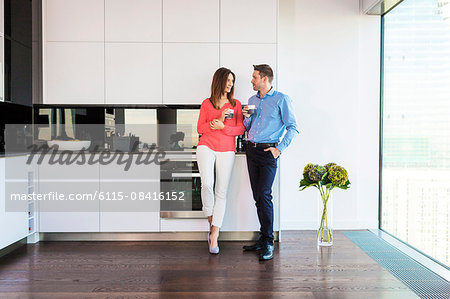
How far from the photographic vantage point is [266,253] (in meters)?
2.80

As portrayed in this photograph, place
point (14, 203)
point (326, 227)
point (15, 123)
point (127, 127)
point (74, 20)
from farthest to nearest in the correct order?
point (127, 127) → point (15, 123) → point (74, 20) → point (326, 227) → point (14, 203)

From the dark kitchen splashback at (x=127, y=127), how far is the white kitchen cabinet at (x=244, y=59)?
0.60 meters

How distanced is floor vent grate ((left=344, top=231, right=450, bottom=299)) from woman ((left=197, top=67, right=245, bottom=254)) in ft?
4.39

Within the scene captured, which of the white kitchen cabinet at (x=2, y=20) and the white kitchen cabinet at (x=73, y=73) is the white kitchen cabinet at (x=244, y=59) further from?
the white kitchen cabinet at (x=2, y=20)

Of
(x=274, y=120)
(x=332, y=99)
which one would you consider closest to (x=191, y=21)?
(x=274, y=120)

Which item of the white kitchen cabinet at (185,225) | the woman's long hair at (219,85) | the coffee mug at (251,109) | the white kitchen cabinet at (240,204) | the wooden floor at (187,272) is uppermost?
the woman's long hair at (219,85)

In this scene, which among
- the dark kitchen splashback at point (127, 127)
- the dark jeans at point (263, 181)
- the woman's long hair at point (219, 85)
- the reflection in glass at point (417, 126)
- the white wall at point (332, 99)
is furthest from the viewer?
the white wall at point (332, 99)

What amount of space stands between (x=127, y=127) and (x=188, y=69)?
911 mm

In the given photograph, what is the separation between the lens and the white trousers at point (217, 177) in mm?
2959

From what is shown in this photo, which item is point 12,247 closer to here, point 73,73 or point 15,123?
point 15,123

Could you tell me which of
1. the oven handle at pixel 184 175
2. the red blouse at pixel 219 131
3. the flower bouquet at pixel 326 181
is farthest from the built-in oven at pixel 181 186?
the flower bouquet at pixel 326 181

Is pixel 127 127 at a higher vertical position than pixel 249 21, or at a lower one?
lower

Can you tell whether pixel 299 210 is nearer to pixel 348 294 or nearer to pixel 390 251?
pixel 390 251

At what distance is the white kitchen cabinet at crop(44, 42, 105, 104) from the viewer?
11.0ft
